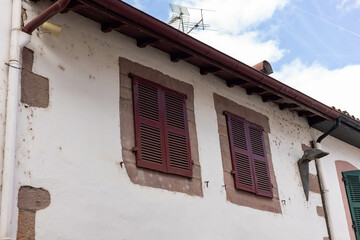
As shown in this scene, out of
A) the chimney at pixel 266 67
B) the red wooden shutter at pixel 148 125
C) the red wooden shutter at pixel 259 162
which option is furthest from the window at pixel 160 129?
the chimney at pixel 266 67

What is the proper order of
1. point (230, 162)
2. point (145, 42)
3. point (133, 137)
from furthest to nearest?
point (230, 162) → point (145, 42) → point (133, 137)

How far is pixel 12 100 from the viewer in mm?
5656

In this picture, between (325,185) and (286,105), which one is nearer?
(286,105)

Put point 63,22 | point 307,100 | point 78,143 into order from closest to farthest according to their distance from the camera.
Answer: point 78,143, point 63,22, point 307,100

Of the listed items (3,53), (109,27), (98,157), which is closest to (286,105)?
(109,27)

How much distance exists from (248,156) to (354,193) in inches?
125

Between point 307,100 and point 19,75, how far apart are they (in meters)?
5.13

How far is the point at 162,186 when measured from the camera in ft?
22.9

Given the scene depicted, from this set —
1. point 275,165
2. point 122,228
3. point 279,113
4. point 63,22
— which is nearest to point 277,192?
point 275,165

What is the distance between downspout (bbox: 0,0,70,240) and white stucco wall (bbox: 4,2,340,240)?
180 mm

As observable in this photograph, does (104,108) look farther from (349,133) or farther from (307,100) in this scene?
(349,133)

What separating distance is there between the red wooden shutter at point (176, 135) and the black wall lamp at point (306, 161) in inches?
109

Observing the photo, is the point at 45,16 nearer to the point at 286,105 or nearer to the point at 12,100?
the point at 12,100

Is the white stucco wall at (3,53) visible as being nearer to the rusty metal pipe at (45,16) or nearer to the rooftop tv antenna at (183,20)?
the rusty metal pipe at (45,16)
